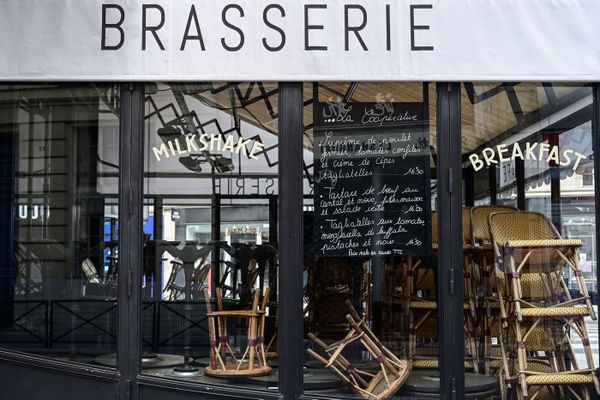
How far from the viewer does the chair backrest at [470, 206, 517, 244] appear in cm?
525

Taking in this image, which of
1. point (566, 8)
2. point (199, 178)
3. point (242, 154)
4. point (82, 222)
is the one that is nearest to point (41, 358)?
point (82, 222)

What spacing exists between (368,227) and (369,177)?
1.13 ft

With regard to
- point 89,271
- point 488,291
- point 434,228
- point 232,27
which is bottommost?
point 488,291

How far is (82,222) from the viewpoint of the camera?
19.2 feet

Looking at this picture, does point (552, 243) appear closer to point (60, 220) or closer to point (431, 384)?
point (431, 384)

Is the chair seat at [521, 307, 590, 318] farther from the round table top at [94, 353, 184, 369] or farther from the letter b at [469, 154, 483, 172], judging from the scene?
the round table top at [94, 353, 184, 369]

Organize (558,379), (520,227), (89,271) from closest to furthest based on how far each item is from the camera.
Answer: (558,379) < (520,227) < (89,271)

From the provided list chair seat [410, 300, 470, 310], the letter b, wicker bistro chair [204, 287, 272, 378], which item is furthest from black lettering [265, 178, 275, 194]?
the letter b

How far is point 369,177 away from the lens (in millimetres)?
5094

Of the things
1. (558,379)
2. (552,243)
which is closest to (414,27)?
(552,243)

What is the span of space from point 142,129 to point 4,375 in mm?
2197

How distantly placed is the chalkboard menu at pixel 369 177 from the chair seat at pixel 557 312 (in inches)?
32.2

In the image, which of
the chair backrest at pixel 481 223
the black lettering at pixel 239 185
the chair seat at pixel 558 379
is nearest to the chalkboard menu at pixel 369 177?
the chair backrest at pixel 481 223

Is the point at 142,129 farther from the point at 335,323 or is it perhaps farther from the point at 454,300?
the point at 454,300
